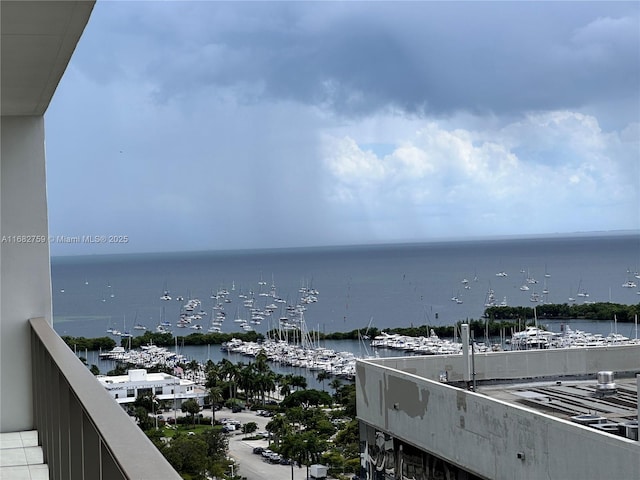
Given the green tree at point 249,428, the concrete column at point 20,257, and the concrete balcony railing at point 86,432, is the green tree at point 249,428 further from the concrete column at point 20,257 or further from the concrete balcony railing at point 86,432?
the concrete balcony railing at point 86,432

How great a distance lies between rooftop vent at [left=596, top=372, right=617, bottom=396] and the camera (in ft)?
28.3

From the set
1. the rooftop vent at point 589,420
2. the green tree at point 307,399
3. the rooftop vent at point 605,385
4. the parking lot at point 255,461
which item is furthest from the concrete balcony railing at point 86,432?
the green tree at point 307,399

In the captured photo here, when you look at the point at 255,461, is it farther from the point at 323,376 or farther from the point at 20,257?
the point at 20,257

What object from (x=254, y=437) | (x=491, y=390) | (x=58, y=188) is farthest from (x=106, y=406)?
(x=58, y=188)

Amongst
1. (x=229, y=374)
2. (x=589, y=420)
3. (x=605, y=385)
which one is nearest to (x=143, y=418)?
(x=229, y=374)

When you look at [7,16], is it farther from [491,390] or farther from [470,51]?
[470,51]

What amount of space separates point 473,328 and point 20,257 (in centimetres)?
4074

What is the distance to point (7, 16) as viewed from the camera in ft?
6.47

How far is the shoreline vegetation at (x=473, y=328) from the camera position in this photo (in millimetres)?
44938

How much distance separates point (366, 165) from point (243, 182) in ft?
52.9

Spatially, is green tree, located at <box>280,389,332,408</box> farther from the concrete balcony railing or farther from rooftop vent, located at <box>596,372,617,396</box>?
the concrete balcony railing

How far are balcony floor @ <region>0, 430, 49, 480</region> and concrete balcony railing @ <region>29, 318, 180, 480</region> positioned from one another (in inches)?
2.2

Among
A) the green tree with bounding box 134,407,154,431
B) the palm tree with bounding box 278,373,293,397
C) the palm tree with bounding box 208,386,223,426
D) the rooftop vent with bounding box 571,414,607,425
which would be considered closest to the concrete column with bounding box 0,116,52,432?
the rooftop vent with bounding box 571,414,607,425

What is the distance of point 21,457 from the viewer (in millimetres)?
2945
